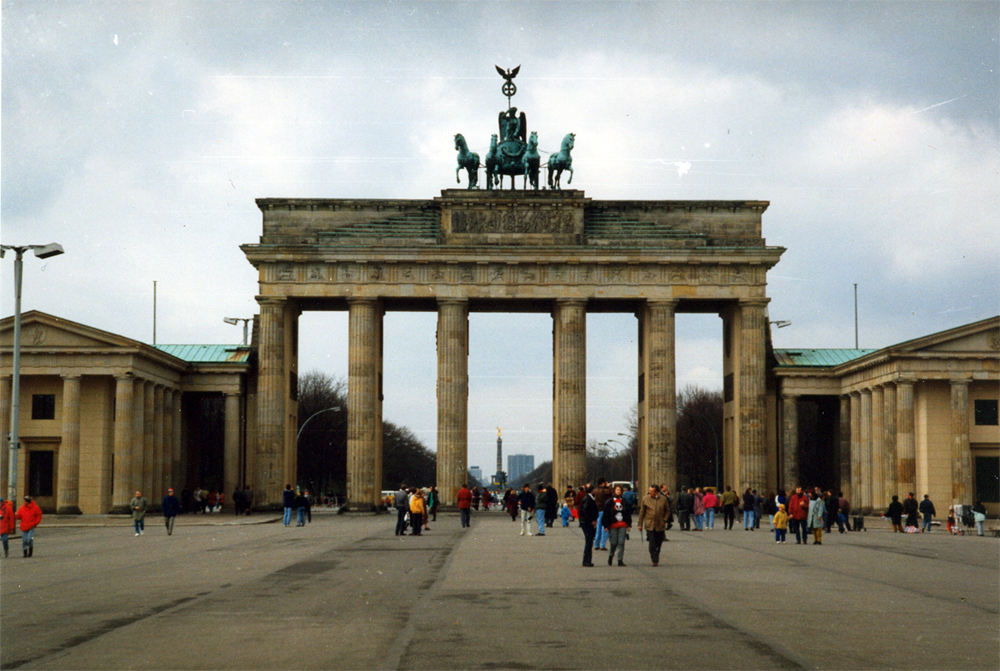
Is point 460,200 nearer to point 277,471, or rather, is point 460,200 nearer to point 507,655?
point 277,471

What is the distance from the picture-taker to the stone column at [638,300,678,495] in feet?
218

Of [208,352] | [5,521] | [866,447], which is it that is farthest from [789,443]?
[5,521]

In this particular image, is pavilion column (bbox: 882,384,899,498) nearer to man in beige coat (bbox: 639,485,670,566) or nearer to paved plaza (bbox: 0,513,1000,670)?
paved plaza (bbox: 0,513,1000,670)

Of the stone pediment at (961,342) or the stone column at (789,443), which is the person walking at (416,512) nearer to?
the stone pediment at (961,342)

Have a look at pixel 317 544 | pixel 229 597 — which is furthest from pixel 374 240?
pixel 229 597

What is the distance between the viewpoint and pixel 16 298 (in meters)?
38.8

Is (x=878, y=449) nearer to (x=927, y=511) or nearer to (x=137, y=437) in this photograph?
(x=927, y=511)

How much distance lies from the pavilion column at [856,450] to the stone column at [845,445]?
4.13ft

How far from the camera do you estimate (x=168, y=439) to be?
65.2 metres

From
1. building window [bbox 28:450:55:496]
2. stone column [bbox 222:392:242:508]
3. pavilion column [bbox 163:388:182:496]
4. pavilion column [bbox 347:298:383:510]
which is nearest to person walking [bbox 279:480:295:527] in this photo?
building window [bbox 28:450:55:496]

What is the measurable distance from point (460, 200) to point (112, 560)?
1626 inches

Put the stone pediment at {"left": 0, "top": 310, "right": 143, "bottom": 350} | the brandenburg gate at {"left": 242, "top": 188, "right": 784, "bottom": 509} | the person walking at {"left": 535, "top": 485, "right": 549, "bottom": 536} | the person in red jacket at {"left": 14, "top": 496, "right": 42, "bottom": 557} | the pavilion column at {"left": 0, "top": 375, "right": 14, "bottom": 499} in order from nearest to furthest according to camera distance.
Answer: the person in red jacket at {"left": 14, "top": 496, "right": 42, "bottom": 557} → the person walking at {"left": 535, "top": 485, "right": 549, "bottom": 536} → the pavilion column at {"left": 0, "top": 375, "right": 14, "bottom": 499} → the stone pediment at {"left": 0, "top": 310, "right": 143, "bottom": 350} → the brandenburg gate at {"left": 242, "top": 188, "right": 784, "bottom": 509}

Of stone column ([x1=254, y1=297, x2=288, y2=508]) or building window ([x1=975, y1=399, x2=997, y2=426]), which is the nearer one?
building window ([x1=975, y1=399, x2=997, y2=426])

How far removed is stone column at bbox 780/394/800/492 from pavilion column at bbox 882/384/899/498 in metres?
7.85
